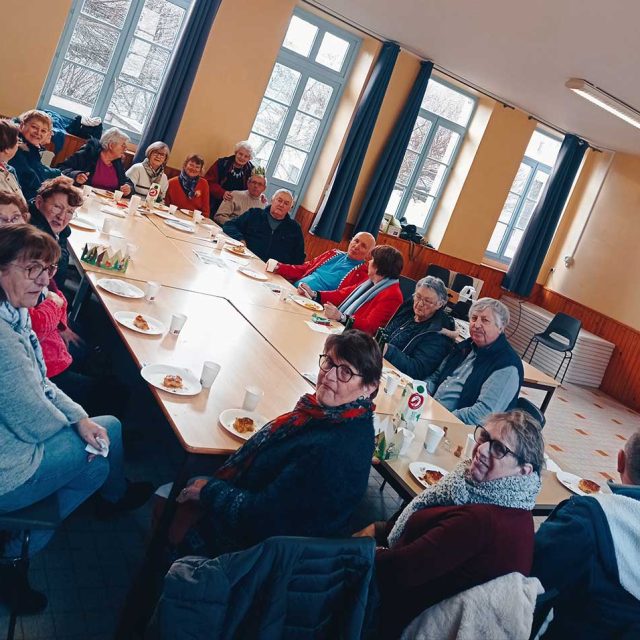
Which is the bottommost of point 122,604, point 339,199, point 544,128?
point 122,604

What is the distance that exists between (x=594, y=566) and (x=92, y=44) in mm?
6930

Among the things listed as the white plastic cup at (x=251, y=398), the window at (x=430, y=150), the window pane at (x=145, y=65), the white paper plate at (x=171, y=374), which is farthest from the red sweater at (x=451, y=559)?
the window at (x=430, y=150)

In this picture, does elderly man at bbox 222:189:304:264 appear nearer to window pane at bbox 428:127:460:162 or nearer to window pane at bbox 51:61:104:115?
window pane at bbox 51:61:104:115

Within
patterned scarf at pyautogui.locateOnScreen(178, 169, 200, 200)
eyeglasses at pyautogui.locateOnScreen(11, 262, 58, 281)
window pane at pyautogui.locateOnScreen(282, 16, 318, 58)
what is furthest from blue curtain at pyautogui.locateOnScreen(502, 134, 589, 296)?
eyeglasses at pyautogui.locateOnScreen(11, 262, 58, 281)

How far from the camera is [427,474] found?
2543mm

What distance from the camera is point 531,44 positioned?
6211 millimetres

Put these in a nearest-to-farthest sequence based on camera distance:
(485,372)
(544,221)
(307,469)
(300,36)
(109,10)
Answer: (307,469)
(485,372)
(109,10)
(300,36)
(544,221)

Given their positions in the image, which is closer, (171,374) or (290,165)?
(171,374)

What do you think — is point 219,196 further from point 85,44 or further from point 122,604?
point 122,604

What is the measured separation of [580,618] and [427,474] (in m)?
0.74

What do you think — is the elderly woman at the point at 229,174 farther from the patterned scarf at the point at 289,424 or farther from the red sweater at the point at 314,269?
the patterned scarf at the point at 289,424

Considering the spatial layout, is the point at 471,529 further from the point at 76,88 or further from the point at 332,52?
the point at 332,52

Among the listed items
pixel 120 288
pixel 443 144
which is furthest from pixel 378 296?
pixel 443 144

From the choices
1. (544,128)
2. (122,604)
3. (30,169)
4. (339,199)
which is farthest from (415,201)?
(122,604)
